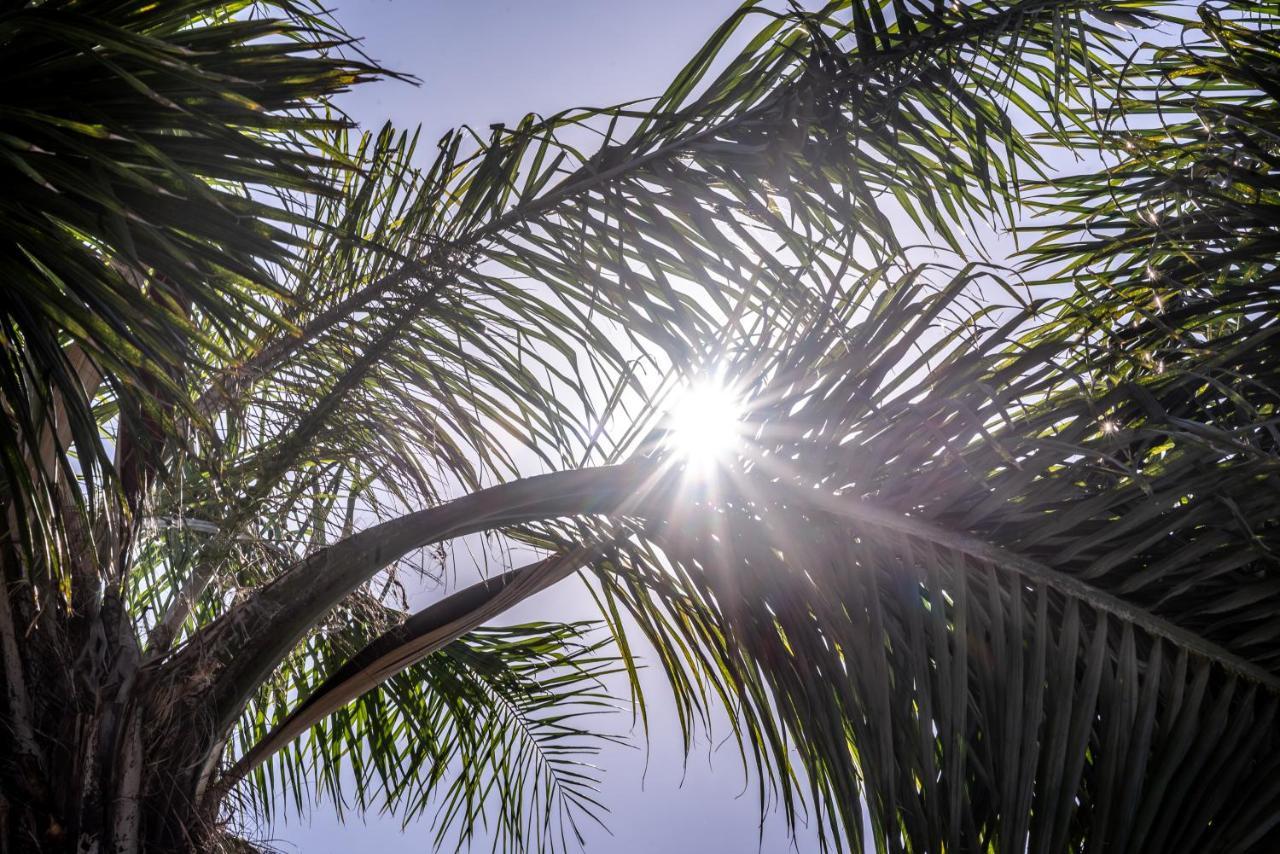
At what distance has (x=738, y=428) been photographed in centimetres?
121

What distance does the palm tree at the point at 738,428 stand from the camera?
952 mm

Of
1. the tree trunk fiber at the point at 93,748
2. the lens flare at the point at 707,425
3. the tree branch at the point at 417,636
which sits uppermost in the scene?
the lens flare at the point at 707,425

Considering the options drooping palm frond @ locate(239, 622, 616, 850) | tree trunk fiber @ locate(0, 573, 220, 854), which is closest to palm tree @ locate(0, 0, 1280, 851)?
tree trunk fiber @ locate(0, 573, 220, 854)

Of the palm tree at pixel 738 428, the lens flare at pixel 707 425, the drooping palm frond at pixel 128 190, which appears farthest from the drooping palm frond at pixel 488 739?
the drooping palm frond at pixel 128 190

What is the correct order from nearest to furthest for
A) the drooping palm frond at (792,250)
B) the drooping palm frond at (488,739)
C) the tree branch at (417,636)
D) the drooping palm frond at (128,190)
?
the drooping palm frond at (128,190), the drooping palm frond at (792,250), the tree branch at (417,636), the drooping palm frond at (488,739)

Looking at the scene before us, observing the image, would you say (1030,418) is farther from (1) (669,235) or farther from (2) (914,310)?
(1) (669,235)

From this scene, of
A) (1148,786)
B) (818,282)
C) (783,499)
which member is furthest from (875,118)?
(1148,786)

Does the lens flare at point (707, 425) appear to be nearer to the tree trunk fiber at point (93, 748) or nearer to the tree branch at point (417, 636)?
the tree branch at point (417, 636)

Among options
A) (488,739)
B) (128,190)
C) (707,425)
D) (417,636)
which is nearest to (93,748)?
(417,636)

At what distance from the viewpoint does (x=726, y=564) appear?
1.20 metres

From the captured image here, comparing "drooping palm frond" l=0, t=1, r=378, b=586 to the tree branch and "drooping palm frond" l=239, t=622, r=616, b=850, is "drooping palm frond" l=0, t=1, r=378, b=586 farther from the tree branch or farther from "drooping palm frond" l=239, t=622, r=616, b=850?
"drooping palm frond" l=239, t=622, r=616, b=850

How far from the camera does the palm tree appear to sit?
0.95 m

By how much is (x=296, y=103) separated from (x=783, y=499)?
74 cm

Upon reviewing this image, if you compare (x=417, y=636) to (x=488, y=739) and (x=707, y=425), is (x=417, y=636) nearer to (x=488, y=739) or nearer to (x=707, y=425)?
(x=707, y=425)
